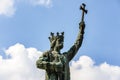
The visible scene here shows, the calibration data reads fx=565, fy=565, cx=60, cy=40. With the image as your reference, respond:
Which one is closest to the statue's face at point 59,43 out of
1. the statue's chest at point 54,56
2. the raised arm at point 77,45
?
the statue's chest at point 54,56

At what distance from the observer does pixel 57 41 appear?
2377 cm

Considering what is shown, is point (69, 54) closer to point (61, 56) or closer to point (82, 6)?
point (61, 56)

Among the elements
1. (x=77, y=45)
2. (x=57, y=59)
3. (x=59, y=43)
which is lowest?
(x=57, y=59)

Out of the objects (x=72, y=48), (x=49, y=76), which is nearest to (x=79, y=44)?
(x=72, y=48)

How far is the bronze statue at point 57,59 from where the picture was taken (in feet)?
75.5

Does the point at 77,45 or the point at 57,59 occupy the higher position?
the point at 77,45

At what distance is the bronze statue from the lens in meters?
23.0

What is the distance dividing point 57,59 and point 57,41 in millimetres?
847

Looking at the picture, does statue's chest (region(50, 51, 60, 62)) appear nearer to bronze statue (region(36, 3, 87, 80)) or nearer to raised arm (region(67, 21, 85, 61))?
bronze statue (region(36, 3, 87, 80))

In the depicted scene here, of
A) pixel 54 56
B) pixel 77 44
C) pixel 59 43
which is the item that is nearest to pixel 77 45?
pixel 77 44

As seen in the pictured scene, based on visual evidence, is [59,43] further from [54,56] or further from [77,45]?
[77,45]

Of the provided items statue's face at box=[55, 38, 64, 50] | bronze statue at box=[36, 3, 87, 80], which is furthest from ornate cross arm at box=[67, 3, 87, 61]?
statue's face at box=[55, 38, 64, 50]

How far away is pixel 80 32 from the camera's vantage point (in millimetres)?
24375

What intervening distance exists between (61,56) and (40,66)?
1.00 meters
